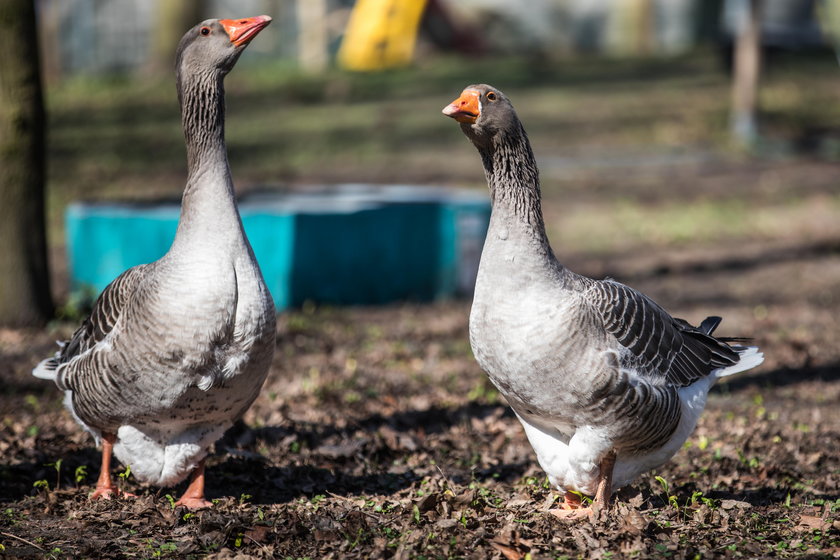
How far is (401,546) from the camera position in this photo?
160 inches

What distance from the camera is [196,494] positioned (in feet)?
16.0

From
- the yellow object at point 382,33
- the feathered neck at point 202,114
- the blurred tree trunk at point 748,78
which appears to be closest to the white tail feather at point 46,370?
the feathered neck at point 202,114

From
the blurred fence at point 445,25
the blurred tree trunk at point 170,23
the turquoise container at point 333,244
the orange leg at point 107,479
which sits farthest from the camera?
the blurred fence at point 445,25

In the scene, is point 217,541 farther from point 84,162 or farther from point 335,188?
point 84,162

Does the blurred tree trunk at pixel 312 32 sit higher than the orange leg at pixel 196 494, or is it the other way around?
the blurred tree trunk at pixel 312 32

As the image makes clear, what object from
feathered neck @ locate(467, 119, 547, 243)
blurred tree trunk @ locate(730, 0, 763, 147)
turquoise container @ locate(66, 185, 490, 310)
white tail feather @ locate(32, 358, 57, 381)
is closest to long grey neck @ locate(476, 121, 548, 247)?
feathered neck @ locate(467, 119, 547, 243)

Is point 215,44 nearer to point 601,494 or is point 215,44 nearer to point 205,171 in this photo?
point 205,171

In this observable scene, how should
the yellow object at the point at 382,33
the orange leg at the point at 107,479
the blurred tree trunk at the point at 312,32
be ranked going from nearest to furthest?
the orange leg at the point at 107,479, the yellow object at the point at 382,33, the blurred tree trunk at the point at 312,32

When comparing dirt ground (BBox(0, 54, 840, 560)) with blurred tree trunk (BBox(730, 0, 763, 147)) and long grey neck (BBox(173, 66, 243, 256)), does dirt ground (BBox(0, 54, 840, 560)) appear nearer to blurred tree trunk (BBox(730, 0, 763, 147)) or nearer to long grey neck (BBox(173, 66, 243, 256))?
long grey neck (BBox(173, 66, 243, 256))

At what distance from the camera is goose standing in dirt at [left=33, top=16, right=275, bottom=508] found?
173 inches

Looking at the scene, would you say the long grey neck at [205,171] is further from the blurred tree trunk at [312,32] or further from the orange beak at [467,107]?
the blurred tree trunk at [312,32]

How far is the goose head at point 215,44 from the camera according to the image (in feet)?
15.5

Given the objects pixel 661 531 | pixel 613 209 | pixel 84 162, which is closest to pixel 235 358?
pixel 661 531

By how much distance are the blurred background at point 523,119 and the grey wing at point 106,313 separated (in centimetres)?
364
